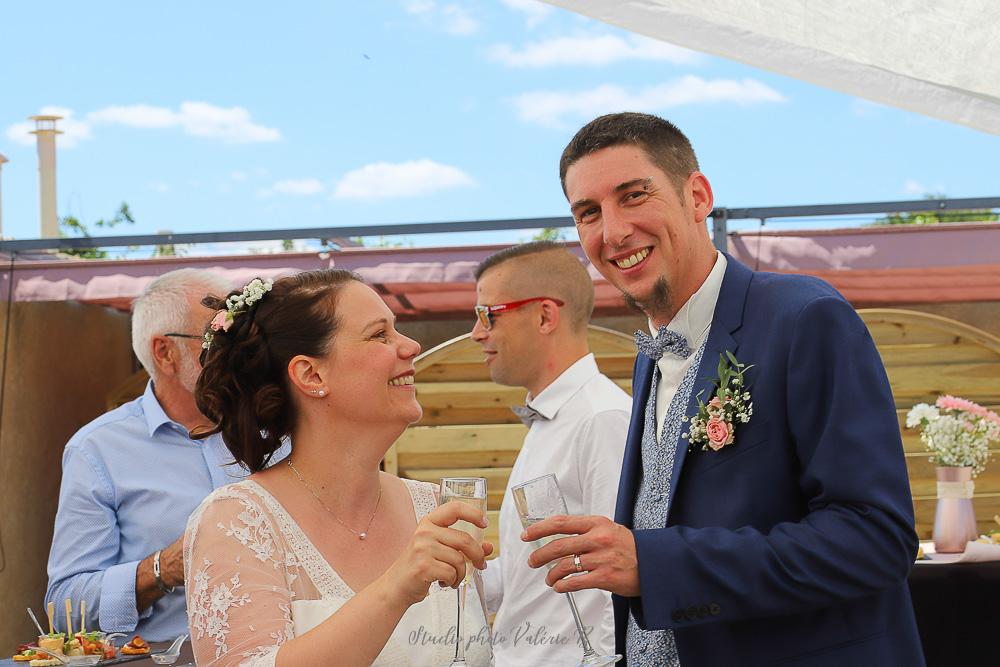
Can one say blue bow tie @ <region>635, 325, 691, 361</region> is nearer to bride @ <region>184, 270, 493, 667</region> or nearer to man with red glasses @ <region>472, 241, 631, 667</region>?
bride @ <region>184, 270, 493, 667</region>

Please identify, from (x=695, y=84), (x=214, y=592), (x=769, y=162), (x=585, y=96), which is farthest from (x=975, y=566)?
(x=695, y=84)

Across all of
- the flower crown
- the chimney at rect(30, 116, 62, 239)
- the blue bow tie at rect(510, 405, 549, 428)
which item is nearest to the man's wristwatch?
the flower crown

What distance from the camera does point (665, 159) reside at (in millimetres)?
2371

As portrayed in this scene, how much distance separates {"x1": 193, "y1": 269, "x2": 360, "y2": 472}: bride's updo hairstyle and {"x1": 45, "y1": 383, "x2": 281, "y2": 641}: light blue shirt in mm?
831

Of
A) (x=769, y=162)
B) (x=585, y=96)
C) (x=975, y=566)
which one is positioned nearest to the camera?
(x=975, y=566)

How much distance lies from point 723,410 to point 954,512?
341cm

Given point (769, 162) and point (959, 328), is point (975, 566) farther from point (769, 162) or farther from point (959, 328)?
point (769, 162)

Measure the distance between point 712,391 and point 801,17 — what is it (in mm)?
2616

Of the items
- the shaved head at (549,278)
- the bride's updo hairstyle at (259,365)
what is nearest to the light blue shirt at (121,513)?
the bride's updo hairstyle at (259,365)

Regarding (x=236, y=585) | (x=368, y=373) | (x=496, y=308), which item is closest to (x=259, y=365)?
(x=368, y=373)

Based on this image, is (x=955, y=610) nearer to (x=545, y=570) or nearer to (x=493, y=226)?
(x=545, y=570)

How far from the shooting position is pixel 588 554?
6.40 ft

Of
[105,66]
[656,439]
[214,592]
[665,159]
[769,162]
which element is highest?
[105,66]

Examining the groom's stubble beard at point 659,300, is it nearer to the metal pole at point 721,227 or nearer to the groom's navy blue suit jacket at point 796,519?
the groom's navy blue suit jacket at point 796,519
